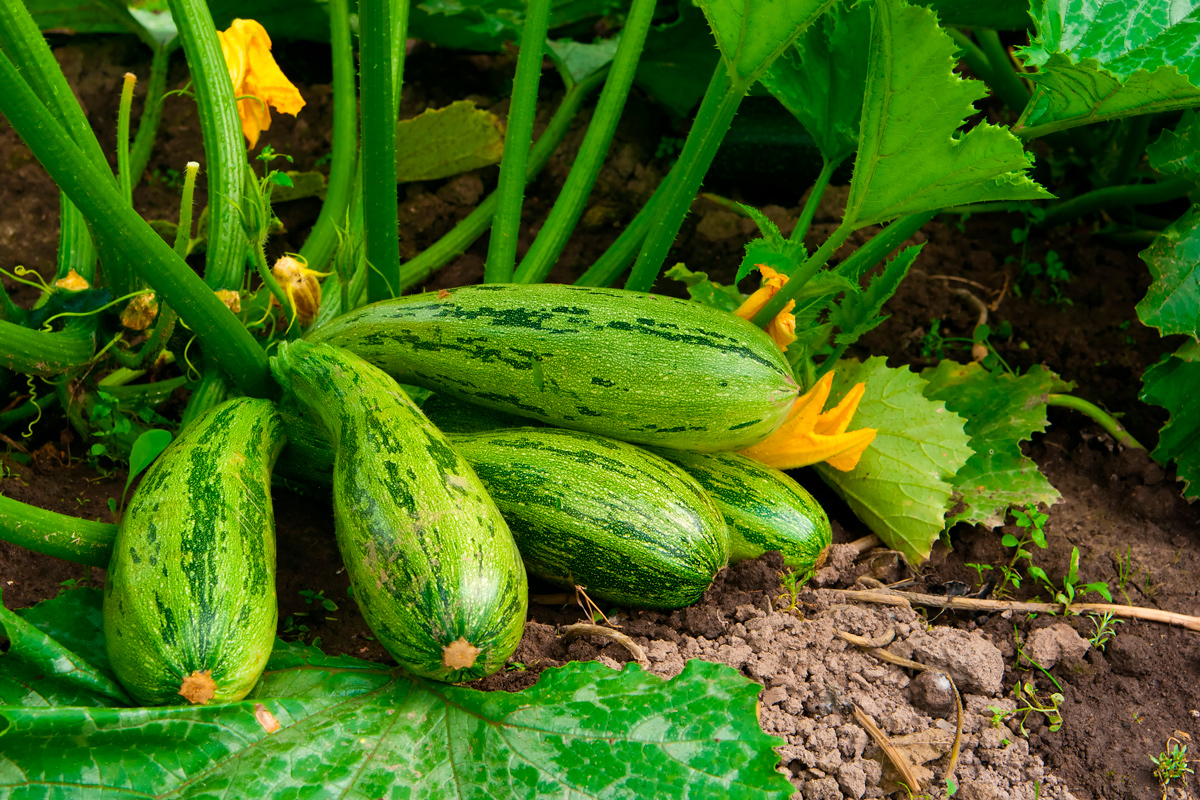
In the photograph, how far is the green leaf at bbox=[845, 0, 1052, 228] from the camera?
161 cm

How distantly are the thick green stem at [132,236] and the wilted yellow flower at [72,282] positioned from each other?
287 mm

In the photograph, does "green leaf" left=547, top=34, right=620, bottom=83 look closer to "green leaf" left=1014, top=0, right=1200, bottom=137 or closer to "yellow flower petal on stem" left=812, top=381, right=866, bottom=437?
"yellow flower petal on stem" left=812, top=381, right=866, bottom=437

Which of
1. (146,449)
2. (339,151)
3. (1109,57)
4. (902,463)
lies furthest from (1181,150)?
(146,449)

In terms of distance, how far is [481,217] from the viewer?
9.25 ft

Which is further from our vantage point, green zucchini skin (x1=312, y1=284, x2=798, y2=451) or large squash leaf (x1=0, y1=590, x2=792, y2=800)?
green zucchini skin (x1=312, y1=284, x2=798, y2=451)

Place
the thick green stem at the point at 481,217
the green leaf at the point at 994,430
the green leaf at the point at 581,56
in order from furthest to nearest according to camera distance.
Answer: the green leaf at the point at 581,56 → the thick green stem at the point at 481,217 → the green leaf at the point at 994,430

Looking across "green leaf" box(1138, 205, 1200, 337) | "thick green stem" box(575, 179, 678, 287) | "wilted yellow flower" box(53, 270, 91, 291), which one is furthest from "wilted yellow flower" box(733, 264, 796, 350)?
"wilted yellow flower" box(53, 270, 91, 291)

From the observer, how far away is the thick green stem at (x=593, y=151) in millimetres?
2438

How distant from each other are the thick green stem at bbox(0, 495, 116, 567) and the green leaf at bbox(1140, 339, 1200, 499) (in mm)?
2235

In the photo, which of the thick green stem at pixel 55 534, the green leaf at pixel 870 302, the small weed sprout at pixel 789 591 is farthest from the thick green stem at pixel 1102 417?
the thick green stem at pixel 55 534

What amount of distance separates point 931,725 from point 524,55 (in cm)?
170

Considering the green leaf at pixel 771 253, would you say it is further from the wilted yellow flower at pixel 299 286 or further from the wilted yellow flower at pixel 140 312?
the wilted yellow flower at pixel 140 312

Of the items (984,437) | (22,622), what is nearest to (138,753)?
(22,622)

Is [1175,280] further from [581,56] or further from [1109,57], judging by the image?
[581,56]
